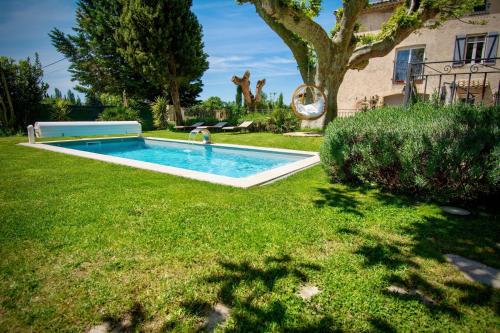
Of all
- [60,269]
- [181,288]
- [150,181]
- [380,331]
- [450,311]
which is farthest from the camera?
[150,181]

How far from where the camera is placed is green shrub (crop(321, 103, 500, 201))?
3885 millimetres

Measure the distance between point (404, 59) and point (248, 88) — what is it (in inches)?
510

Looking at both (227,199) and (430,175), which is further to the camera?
(227,199)

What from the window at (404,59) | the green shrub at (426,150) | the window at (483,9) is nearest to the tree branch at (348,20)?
the green shrub at (426,150)

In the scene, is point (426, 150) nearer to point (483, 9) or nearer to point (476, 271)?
point (476, 271)

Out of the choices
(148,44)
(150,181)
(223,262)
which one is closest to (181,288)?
(223,262)

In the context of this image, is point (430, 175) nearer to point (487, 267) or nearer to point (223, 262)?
point (487, 267)

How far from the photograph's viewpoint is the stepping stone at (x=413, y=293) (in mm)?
2190

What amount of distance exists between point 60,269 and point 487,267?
13.9ft

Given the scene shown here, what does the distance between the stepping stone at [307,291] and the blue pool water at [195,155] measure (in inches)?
253

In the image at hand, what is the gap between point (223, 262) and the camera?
275cm

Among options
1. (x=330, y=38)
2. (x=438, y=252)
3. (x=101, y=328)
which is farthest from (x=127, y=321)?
(x=330, y=38)

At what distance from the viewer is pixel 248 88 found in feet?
83.7

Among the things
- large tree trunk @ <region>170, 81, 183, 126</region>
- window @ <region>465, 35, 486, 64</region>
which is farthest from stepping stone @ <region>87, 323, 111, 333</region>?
window @ <region>465, 35, 486, 64</region>
